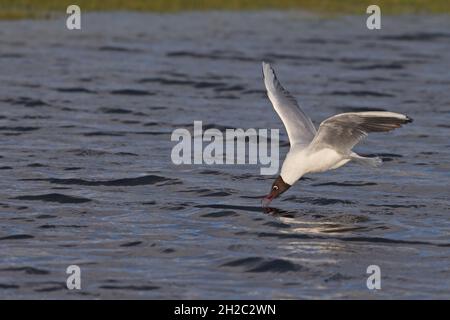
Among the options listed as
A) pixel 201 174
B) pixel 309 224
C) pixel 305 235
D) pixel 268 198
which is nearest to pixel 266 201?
pixel 268 198

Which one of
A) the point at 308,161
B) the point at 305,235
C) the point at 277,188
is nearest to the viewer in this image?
the point at 305,235

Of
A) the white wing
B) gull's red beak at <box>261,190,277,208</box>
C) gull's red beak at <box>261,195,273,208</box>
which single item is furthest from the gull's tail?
gull's red beak at <box>261,195,273,208</box>

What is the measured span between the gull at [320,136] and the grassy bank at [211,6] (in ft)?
57.0

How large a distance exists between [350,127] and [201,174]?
4.23 meters

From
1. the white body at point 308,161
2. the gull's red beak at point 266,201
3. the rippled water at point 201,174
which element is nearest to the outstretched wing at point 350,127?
the white body at point 308,161

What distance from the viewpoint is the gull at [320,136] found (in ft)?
44.1

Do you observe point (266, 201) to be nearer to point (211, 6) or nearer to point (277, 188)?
point (277, 188)

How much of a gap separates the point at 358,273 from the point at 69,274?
9.81 ft

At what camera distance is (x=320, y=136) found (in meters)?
14.0

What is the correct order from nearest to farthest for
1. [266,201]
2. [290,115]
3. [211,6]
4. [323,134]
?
[323,134] < [290,115] < [266,201] < [211,6]

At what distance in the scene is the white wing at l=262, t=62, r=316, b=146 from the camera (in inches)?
588

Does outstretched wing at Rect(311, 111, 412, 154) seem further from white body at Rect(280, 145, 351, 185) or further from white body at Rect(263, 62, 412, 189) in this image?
white body at Rect(280, 145, 351, 185)

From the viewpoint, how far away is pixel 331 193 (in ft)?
54.0
